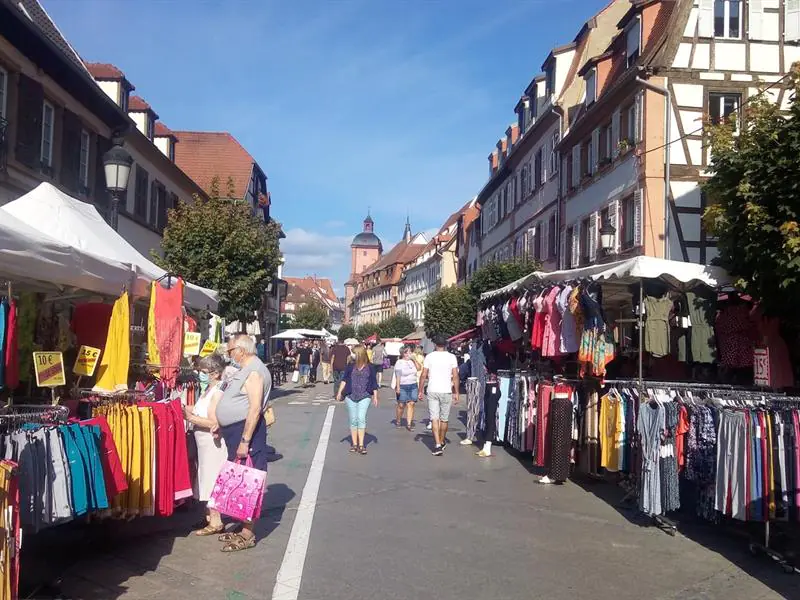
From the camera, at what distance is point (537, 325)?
10703 mm

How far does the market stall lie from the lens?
6.55 m

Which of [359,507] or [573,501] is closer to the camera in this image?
[359,507]

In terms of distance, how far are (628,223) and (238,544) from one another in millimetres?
17110

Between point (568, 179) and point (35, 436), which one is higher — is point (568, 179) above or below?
above

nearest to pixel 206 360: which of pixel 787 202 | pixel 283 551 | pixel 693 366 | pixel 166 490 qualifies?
pixel 166 490

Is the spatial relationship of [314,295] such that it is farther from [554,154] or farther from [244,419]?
[244,419]

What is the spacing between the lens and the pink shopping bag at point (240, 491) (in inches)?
249

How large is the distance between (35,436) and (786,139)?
764 centimetres

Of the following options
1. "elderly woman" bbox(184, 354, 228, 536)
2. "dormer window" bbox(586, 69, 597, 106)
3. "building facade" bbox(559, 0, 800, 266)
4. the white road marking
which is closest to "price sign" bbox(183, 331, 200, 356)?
the white road marking

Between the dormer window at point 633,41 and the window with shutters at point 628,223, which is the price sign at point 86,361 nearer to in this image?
the window with shutters at point 628,223

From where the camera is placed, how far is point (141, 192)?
25.7 meters

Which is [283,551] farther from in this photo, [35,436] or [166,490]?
[35,436]

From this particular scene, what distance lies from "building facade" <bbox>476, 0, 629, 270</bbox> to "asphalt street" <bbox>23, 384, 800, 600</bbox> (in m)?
19.7

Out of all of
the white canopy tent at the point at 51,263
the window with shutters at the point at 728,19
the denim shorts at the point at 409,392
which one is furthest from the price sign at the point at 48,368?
the window with shutters at the point at 728,19
